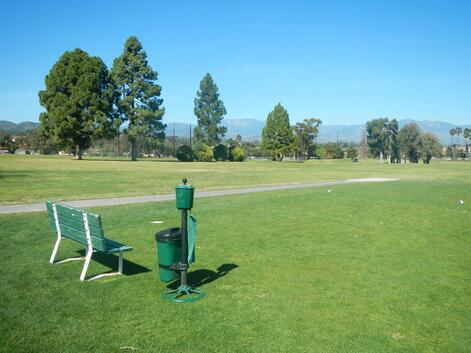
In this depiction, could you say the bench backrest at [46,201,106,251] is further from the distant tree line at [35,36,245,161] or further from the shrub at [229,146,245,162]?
the shrub at [229,146,245,162]

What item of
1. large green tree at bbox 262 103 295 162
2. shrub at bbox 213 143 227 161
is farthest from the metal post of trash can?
large green tree at bbox 262 103 295 162

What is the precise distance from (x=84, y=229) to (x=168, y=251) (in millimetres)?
1465

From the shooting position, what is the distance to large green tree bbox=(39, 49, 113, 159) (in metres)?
48.0

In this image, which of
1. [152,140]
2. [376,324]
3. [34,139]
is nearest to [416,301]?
[376,324]

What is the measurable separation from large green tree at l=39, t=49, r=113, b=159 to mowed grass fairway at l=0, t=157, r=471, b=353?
1575 inches

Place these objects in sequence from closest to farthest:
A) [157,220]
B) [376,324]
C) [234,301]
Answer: [376,324]
[234,301]
[157,220]

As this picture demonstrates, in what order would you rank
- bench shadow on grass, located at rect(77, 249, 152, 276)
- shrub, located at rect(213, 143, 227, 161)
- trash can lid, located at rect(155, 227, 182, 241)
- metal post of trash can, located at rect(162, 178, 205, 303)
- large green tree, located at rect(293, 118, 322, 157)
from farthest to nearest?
large green tree, located at rect(293, 118, 322, 157), shrub, located at rect(213, 143, 227, 161), bench shadow on grass, located at rect(77, 249, 152, 276), trash can lid, located at rect(155, 227, 182, 241), metal post of trash can, located at rect(162, 178, 205, 303)

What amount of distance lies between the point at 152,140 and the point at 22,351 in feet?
184

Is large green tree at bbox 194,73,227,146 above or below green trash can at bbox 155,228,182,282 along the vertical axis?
above

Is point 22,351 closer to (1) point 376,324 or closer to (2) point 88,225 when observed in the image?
(2) point 88,225

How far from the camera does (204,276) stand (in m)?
6.50

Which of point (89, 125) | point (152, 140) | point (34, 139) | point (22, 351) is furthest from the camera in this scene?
point (34, 139)

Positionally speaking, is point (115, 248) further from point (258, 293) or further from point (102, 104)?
point (102, 104)

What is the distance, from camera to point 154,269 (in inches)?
269
